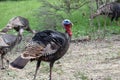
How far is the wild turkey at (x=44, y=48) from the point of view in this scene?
6.35m

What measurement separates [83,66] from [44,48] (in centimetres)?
186

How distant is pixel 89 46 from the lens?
10109 millimetres

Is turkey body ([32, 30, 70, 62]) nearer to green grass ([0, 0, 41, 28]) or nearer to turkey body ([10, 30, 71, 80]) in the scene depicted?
turkey body ([10, 30, 71, 80])

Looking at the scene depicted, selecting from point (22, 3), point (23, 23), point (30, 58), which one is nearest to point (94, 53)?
point (23, 23)

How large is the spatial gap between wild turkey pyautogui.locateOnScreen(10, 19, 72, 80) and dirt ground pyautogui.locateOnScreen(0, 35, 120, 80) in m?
0.74

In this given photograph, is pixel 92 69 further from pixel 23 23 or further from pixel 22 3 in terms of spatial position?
pixel 22 3

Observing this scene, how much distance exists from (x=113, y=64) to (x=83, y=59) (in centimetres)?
84

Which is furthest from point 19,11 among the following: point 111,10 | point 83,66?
point 83,66

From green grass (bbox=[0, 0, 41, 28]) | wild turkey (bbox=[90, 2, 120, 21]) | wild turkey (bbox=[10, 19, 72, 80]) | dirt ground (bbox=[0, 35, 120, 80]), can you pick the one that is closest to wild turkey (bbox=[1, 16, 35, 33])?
dirt ground (bbox=[0, 35, 120, 80])

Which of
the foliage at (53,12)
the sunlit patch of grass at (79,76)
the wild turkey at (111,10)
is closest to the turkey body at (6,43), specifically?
the sunlit patch of grass at (79,76)

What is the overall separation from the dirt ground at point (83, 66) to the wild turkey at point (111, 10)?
2.93 metres

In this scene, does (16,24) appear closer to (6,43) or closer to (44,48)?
(6,43)

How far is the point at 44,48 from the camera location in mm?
6438

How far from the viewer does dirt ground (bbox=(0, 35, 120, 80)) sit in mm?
7336
